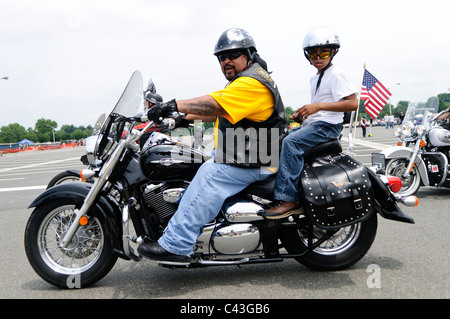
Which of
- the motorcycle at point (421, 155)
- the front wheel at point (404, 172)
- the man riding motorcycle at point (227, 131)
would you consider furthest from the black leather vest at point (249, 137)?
A: the front wheel at point (404, 172)

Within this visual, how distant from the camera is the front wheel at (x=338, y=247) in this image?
11.1 feet

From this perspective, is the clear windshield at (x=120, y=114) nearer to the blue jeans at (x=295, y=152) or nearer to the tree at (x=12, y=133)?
the blue jeans at (x=295, y=152)

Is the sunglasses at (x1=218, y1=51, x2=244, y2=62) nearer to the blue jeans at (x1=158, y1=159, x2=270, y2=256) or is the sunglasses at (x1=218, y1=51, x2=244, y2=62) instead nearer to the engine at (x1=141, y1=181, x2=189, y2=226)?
the blue jeans at (x1=158, y1=159, x2=270, y2=256)

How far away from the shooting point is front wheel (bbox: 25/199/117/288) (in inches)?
128

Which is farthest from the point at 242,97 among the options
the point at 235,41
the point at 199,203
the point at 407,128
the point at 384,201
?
the point at 407,128

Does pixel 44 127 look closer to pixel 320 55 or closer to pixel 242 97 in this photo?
pixel 320 55

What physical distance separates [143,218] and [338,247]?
1.71 m

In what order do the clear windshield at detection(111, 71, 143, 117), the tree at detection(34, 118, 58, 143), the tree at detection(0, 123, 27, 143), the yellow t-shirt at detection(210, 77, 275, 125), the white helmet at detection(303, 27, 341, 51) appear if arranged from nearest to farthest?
the yellow t-shirt at detection(210, 77, 275, 125), the clear windshield at detection(111, 71, 143, 117), the white helmet at detection(303, 27, 341, 51), the tree at detection(0, 123, 27, 143), the tree at detection(34, 118, 58, 143)

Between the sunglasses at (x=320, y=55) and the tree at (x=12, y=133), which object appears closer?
the sunglasses at (x=320, y=55)

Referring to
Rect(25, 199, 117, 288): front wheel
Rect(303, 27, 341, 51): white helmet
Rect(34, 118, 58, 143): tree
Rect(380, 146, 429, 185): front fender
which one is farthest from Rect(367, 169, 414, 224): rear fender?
Rect(34, 118, 58, 143): tree

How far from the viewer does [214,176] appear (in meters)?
3.08

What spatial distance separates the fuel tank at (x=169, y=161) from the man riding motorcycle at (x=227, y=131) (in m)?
0.14

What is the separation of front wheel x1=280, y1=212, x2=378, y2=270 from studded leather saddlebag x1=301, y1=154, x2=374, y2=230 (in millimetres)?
257
